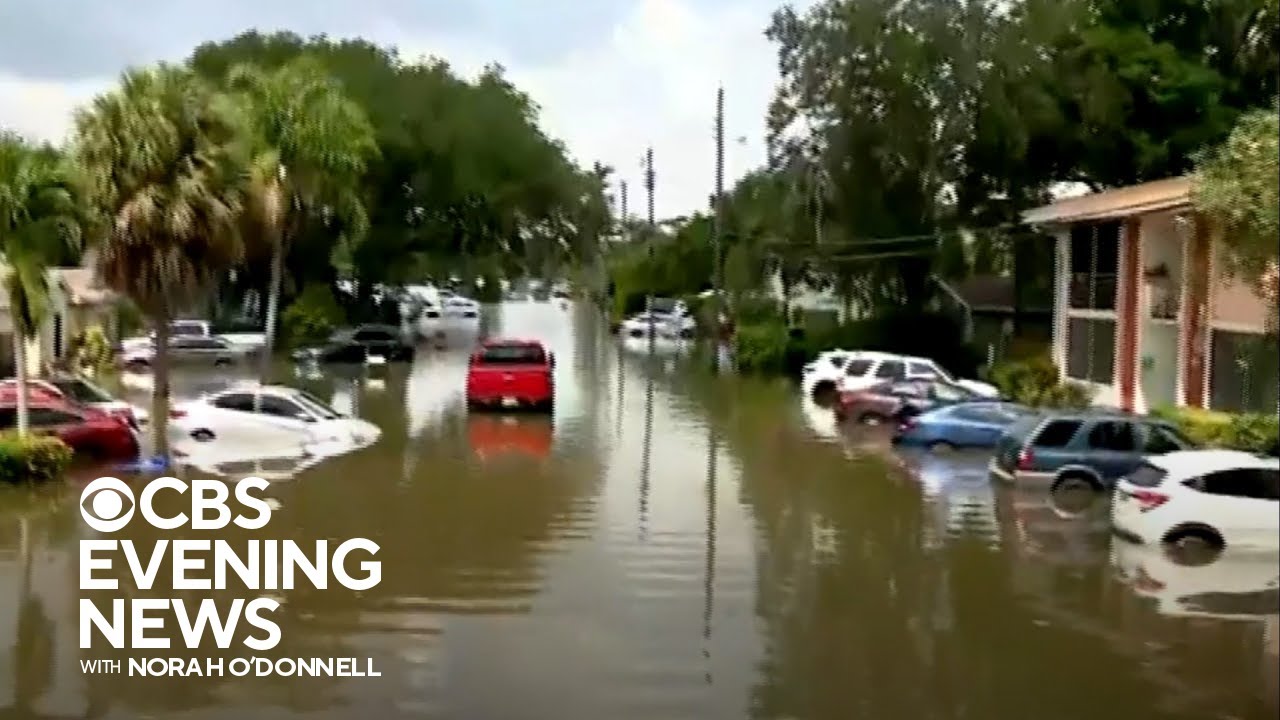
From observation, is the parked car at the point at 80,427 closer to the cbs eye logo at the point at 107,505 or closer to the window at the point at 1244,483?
the cbs eye logo at the point at 107,505

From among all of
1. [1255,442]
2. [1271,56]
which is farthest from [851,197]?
[1255,442]

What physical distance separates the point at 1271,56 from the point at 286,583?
1248 inches

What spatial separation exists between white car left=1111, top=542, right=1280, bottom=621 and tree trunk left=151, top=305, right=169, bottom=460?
1415 centimetres

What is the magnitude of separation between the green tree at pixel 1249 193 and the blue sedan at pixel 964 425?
6.85 metres

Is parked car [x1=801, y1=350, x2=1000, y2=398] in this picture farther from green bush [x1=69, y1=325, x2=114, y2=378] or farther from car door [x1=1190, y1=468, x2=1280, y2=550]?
green bush [x1=69, y1=325, x2=114, y2=378]

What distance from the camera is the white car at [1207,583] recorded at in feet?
45.5

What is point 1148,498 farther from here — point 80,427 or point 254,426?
point 80,427

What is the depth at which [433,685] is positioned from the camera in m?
11.0

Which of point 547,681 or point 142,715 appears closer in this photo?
point 142,715

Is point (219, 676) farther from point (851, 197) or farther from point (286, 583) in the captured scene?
point (851, 197)

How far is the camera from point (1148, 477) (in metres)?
16.5

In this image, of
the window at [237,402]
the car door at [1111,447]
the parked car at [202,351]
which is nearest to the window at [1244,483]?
the car door at [1111,447]

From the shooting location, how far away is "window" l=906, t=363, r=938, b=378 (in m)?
34.7

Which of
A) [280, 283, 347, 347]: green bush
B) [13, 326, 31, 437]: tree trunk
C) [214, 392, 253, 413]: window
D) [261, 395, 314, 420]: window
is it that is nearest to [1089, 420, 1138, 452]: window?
[261, 395, 314, 420]: window
